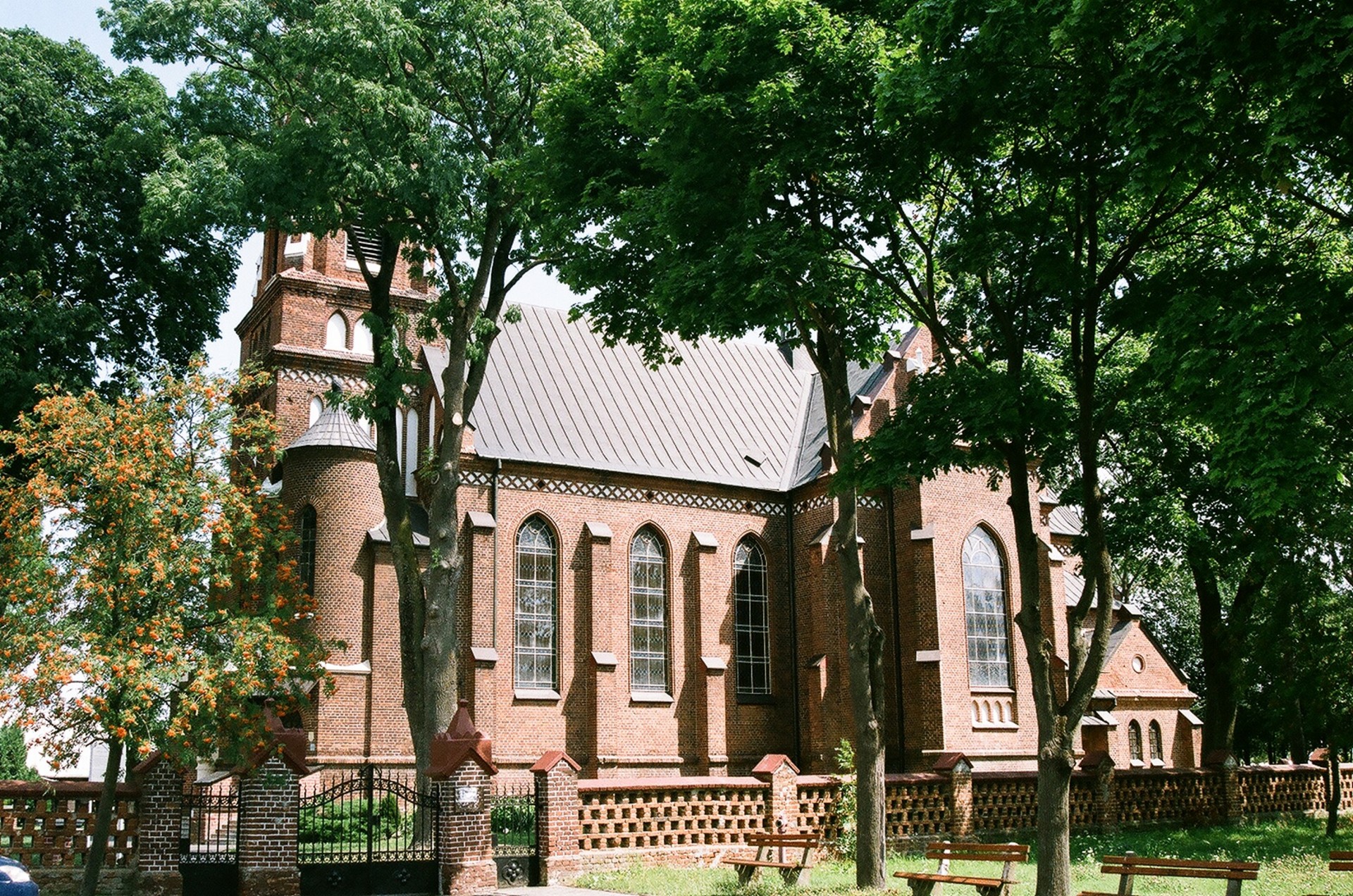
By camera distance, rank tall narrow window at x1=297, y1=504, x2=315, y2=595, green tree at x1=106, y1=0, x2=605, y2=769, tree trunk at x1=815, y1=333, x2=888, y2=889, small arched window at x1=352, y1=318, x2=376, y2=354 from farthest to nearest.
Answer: small arched window at x1=352, y1=318, x2=376, y2=354 < tall narrow window at x1=297, y1=504, x2=315, y2=595 < green tree at x1=106, y1=0, x2=605, y2=769 < tree trunk at x1=815, y1=333, x2=888, y2=889

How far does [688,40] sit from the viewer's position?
1330 centimetres

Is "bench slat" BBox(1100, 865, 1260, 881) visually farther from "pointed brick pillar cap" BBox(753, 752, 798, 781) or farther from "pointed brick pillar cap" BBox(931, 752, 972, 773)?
"pointed brick pillar cap" BBox(931, 752, 972, 773)

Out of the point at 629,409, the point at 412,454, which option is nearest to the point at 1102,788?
the point at 629,409

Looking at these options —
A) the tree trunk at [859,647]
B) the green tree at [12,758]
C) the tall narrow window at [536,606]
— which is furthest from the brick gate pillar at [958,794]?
the green tree at [12,758]

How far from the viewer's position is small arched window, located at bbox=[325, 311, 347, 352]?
91.4 feet

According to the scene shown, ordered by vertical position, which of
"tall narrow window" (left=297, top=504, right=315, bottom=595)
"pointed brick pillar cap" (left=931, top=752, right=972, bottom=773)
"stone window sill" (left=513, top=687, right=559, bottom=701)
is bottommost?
"pointed brick pillar cap" (left=931, top=752, right=972, bottom=773)

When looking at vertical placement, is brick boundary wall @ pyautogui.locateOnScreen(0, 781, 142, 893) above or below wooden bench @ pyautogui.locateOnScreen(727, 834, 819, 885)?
above

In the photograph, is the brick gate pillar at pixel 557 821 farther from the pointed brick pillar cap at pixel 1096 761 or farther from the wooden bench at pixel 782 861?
the pointed brick pillar cap at pixel 1096 761

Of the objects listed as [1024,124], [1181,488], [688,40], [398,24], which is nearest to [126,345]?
[398,24]

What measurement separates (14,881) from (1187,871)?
36.9 ft

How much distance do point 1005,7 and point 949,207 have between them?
555 centimetres

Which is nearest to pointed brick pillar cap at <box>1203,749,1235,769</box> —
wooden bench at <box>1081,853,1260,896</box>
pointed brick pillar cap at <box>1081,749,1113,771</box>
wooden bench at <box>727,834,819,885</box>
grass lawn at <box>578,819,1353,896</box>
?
grass lawn at <box>578,819,1353,896</box>

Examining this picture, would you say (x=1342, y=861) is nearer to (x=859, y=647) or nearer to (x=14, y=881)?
(x=859, y=647)

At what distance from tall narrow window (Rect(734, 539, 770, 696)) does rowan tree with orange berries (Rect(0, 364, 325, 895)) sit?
13196 millimetres
